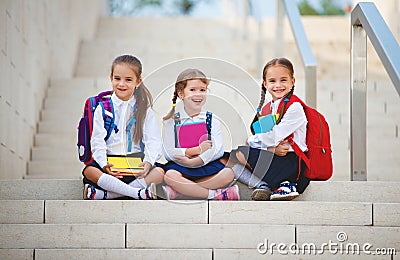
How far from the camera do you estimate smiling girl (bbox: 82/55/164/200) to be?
145 inches

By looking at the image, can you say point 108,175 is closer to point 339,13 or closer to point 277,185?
point 277,185

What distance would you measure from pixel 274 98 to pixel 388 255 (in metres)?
0.98

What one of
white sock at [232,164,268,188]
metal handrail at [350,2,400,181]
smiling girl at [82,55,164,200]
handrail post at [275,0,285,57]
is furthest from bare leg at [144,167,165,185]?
handrail post at [275,0,285,57]

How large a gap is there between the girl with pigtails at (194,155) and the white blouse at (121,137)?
66 mm

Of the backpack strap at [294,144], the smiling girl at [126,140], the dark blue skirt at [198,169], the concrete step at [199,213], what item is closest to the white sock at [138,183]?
the smiling girl at [126,140]

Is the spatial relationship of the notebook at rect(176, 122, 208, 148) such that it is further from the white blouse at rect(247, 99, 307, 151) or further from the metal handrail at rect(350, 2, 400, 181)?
the metal handrail at rect(350, 2, 400, 181)

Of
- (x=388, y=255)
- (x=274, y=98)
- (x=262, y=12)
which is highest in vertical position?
(x=262, y=12)

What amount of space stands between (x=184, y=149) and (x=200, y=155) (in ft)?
0.26

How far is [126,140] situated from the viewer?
385cm

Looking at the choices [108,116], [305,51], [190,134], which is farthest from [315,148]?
[305,51]

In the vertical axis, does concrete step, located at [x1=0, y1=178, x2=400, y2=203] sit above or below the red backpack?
below

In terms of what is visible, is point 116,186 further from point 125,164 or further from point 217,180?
point 217,180

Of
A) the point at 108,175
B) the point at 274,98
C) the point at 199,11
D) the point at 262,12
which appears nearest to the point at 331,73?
the point at 262,12

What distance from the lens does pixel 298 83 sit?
6344mm
